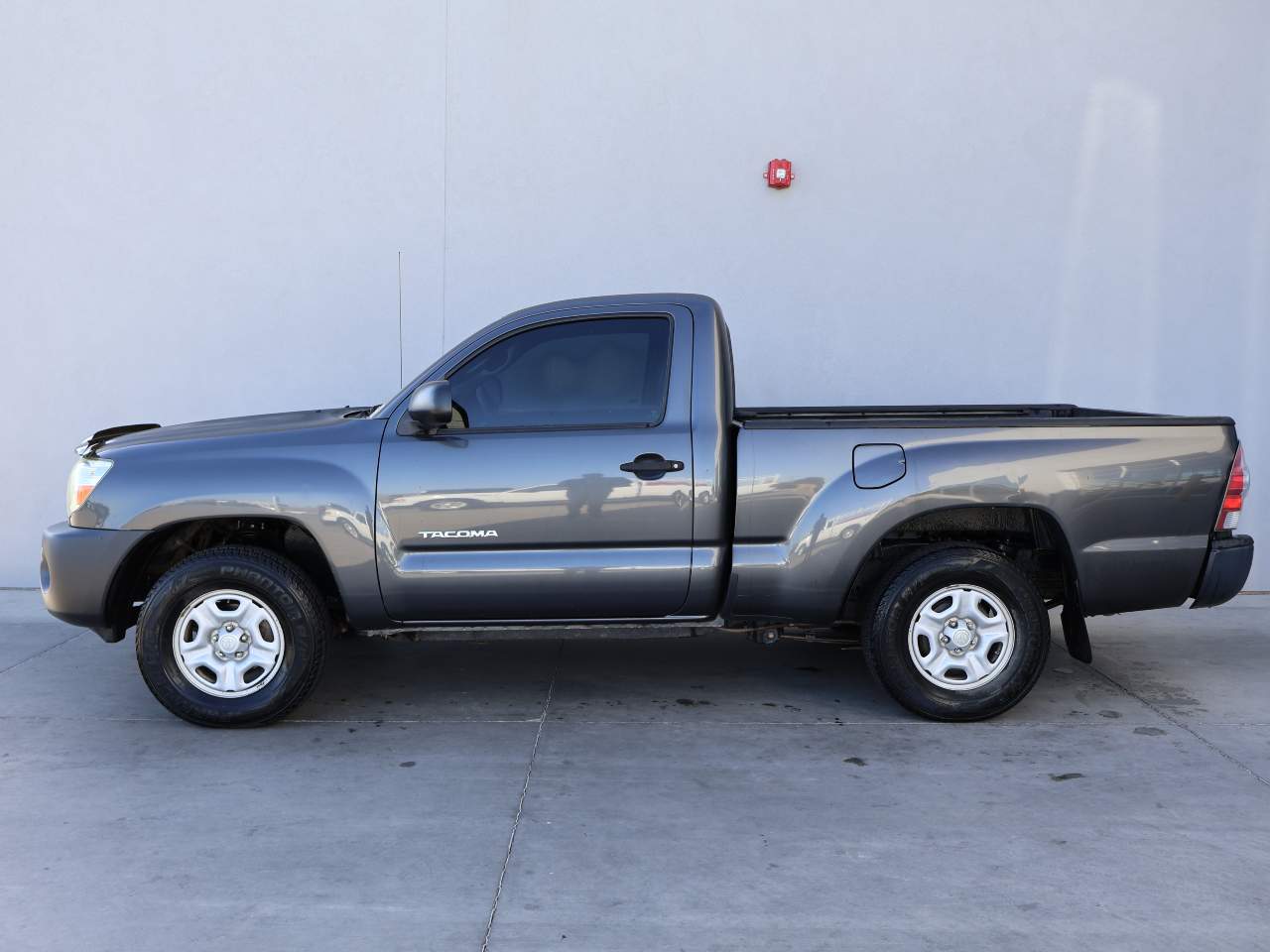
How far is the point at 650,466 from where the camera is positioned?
4.88 meters

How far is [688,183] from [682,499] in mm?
3423

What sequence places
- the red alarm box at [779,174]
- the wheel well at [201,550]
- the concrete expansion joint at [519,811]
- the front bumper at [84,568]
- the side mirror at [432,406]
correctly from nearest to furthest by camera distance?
the concrete expansion joint at [519,811] → the side mirror at [432,406] → the front bumper at [84,568] → the wheel well at [201,550] → the red alarm box at [779,174]

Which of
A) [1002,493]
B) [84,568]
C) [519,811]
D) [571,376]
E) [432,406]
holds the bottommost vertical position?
[519,811]

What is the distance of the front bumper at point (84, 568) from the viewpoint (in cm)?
498

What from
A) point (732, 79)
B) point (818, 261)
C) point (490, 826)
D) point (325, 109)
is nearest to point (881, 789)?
point (490, 826)

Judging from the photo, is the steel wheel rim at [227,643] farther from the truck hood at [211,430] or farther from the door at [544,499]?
the truck hood at [211,430]

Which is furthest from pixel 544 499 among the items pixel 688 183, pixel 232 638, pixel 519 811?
pixel 688 183

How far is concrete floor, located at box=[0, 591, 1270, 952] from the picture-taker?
3326mm

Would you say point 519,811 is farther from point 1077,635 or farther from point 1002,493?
point 1077,635

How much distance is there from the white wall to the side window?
8.72 ft

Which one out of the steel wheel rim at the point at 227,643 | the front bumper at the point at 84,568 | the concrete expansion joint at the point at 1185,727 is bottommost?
the concrete expansion joint at the point at 1185,727

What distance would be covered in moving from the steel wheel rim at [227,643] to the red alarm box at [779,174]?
435 centimetres

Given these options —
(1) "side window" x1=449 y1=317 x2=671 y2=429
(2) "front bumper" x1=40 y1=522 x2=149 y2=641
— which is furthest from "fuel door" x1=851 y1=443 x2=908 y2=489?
(2) "front bumper" x1=40 y1=522 x2=149 y2=641

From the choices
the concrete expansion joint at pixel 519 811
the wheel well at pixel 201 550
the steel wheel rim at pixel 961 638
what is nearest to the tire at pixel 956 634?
the steel wheel rim at pixel 961 638
